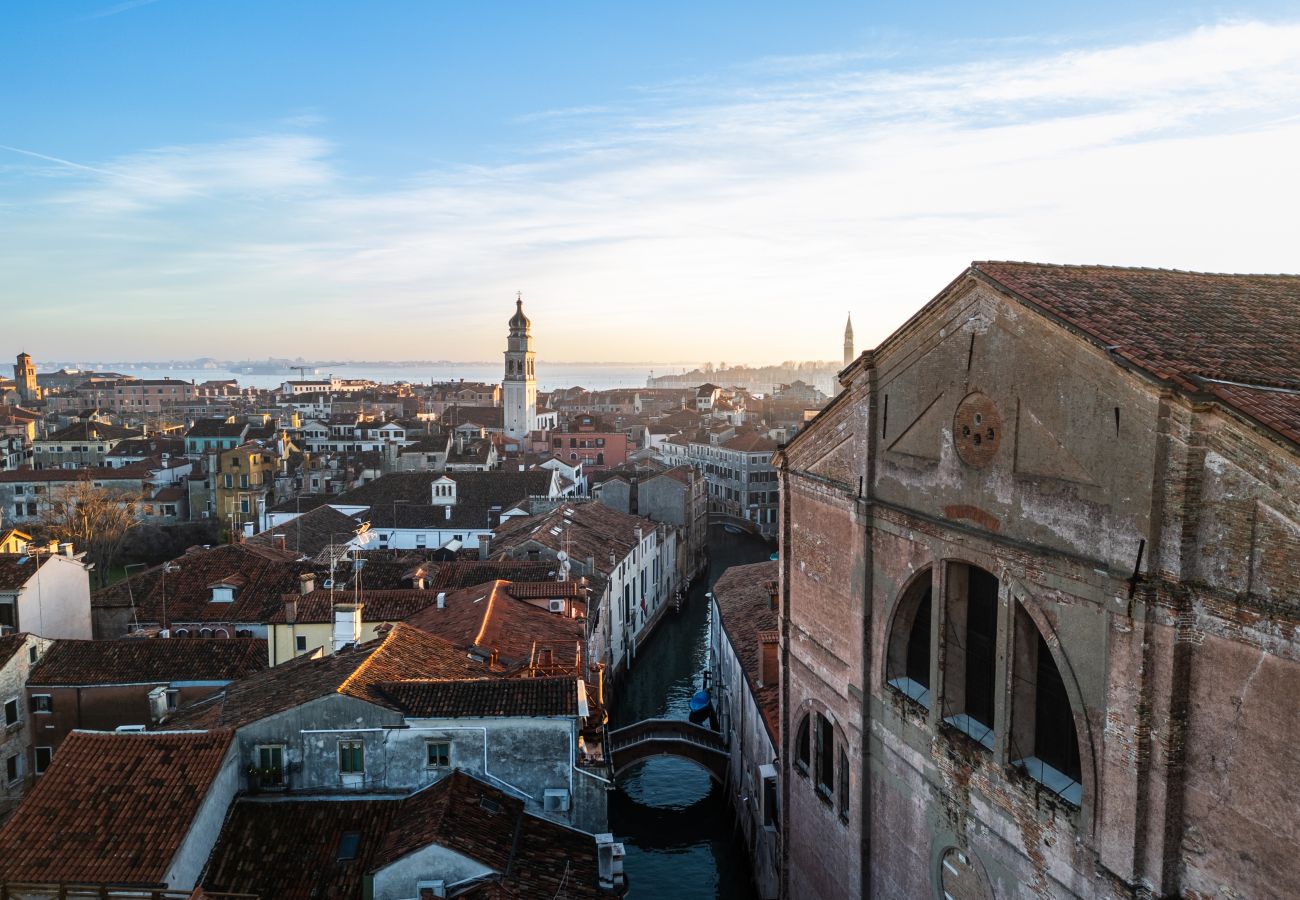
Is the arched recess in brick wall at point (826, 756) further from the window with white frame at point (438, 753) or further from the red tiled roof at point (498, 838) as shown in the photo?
the window with white frame at point (438, 753)

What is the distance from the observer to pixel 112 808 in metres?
12.7

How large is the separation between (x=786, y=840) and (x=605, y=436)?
197 feet

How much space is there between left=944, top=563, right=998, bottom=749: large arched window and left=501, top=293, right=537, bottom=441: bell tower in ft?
239

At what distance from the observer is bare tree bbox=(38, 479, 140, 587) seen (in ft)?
150

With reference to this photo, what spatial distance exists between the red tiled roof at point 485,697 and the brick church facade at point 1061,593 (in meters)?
3.93

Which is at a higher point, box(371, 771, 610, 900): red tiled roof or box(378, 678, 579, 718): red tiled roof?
box(378, 678, 579, 718): red tiled roof

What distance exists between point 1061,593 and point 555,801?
8479mm

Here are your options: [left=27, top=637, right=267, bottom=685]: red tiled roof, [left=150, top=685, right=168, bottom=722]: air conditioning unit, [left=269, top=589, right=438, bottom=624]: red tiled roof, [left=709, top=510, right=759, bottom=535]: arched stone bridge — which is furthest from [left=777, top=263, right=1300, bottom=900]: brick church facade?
[left=709, top=510, right=759, bottom=535]: arched stone bridge

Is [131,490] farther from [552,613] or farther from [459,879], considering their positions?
[459,879]

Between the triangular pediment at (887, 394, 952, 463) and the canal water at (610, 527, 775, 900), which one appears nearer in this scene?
the triangular pediment at (887, 394, 952, 463)

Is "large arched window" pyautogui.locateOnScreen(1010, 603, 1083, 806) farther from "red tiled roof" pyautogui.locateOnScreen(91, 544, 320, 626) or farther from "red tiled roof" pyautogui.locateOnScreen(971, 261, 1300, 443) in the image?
"red tiled roof" pyautogui.locateOnScreen(91, 544, 320, 626)

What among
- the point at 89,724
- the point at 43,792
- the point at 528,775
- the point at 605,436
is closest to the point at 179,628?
the point at 89,724

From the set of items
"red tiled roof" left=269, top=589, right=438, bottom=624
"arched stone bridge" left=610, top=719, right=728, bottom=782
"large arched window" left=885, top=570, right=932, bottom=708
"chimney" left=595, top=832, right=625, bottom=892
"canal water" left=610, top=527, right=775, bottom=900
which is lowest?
"canal water" left=610, top=527, right=775, bottom=900

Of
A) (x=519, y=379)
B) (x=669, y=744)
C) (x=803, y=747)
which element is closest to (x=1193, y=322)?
(x=803, y=747)
